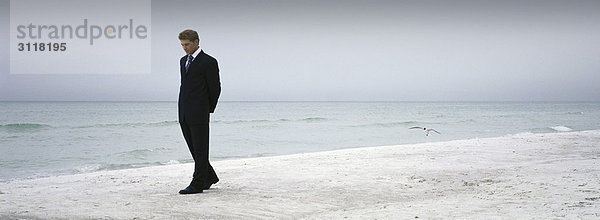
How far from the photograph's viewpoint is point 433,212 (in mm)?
4273

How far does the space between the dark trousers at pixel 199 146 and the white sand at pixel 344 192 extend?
0.60 feet

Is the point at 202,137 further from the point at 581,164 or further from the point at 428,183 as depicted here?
the point at 581,164

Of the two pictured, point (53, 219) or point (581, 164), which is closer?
point (53, 219)

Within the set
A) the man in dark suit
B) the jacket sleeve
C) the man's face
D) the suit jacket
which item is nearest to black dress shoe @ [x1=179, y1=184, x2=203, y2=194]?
the man in dark suit

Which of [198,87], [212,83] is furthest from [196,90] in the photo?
[212,83]

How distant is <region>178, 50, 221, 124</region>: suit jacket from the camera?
5082 mm

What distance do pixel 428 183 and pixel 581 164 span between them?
251 centimetres

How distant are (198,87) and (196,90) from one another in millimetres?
34

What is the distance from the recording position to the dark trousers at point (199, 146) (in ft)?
17.0

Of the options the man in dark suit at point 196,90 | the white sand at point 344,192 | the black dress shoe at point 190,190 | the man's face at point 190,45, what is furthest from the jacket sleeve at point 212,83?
the white sand at point 344,192

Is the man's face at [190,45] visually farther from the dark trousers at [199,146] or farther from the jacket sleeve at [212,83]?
the dark trousers at [199,146]

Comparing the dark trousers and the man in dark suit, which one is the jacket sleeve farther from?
the dark trousers

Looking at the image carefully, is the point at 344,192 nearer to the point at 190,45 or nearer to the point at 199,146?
the point at 199,146

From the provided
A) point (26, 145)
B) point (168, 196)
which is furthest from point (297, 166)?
point (26, 145)
